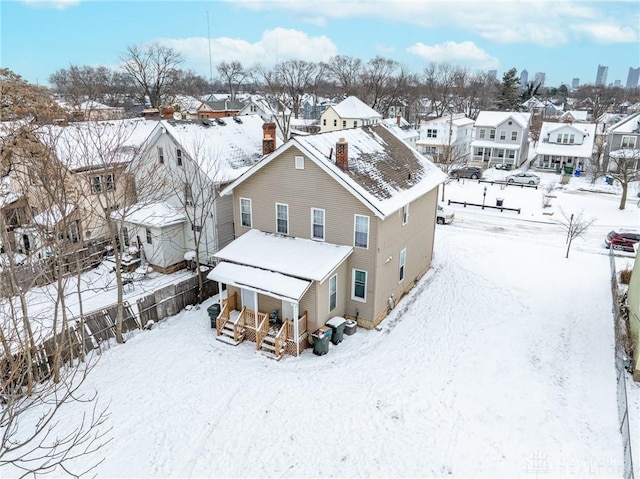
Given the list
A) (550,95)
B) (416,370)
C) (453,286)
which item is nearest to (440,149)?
(453,286)

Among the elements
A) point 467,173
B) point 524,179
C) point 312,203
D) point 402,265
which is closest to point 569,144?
point 524,179

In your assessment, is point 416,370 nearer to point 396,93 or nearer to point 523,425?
point 523,425

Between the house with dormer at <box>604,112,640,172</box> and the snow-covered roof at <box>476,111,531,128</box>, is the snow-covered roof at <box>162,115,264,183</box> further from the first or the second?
the house with dormer at <box>604,112,640,172</box>

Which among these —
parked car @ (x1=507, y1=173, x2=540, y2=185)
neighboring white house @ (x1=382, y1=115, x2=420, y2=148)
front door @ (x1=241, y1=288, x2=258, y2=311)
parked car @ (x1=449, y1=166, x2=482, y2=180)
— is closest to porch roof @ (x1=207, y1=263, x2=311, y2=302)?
front door @ (x1=241, y1=288, x2=258, y2=311)

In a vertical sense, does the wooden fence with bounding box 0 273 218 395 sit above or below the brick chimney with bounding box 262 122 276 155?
below

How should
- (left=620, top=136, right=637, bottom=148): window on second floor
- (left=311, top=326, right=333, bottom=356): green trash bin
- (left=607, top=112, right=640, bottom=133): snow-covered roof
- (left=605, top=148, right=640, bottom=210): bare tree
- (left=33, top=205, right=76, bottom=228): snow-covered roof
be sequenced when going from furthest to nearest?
(left=607, top=112, right=640, bottom=133): snow-covered roof < (left=620, top=136, right=637, bottom=148): window on second floor < (left=605, top=148, right=640, bottom=210): bare tree < (left=311, top=326, right=333, bottom=356): green trash bin < (left=33, top=205, right=76, bottom=228): snow-covered roof

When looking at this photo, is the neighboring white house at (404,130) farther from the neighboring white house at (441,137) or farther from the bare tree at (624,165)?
the bare tree at (624,165)
